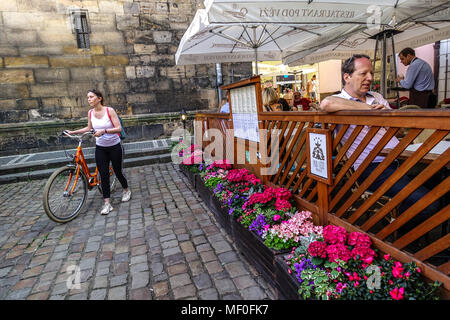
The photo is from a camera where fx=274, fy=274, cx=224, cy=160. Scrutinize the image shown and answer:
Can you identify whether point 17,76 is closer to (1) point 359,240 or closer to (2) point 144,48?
(2) point 144,48

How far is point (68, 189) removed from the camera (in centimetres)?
429

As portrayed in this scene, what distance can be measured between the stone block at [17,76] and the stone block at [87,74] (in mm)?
1139

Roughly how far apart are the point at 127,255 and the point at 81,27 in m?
8.36

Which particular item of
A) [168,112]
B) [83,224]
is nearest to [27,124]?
[168,112]

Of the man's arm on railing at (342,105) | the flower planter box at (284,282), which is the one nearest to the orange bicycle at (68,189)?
the flower planter box at (284,282)

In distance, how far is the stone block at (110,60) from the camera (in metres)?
8.84

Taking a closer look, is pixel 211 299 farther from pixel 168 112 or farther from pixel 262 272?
pixel 168 112

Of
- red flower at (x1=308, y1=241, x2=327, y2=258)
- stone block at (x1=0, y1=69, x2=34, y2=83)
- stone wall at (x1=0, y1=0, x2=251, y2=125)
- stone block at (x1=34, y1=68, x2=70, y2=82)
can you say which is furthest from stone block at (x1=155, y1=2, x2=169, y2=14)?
red flower at (x1=308, y1=241, x2=327, y2=258)

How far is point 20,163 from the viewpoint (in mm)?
7266

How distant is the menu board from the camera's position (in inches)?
144

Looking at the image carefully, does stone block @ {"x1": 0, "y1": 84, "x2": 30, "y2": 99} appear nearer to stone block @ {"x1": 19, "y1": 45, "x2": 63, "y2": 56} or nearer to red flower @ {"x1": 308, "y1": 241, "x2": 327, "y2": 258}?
stone block @ {"x1": 19, "y1": 45, "x2": 63, "y2": 56}

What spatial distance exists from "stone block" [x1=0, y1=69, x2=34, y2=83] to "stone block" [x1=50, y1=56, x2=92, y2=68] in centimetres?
70

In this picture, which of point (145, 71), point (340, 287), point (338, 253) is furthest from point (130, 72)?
point (340, 287)

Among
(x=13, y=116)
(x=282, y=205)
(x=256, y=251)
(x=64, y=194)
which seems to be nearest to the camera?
(x=256, y=251)
